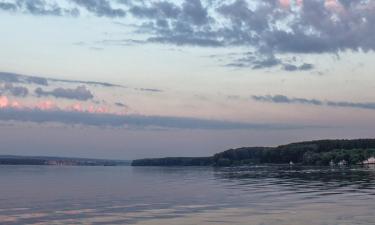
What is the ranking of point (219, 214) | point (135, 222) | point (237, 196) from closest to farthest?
point (135, 222) → point (219, 214) → point (237, 196)

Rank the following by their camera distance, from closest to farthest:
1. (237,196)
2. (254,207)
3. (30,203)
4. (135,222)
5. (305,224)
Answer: (305,224) → (135,222) → (254,207) → (30,203) → (237,196)

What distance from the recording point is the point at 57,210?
50344mm

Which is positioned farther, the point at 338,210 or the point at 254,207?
the point at 254,207

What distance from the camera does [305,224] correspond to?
3831 cm

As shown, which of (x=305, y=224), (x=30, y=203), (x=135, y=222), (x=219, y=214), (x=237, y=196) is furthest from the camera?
(x=237, y=196)

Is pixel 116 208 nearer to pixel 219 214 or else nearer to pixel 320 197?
pixel 219 214

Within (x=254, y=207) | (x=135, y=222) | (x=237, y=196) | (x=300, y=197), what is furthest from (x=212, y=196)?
(x=135, y=222)

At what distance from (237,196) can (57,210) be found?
68.9 ft

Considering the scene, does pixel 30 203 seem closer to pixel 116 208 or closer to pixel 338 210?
pixel 116 208

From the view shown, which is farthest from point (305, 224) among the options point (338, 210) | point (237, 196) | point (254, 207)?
point (237, 196)

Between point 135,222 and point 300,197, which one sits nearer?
point 135,222

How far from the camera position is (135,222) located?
4128 centimetres

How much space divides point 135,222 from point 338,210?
16268mm

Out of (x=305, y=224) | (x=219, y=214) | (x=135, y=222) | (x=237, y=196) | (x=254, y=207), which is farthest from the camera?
(x=237, y=196)
